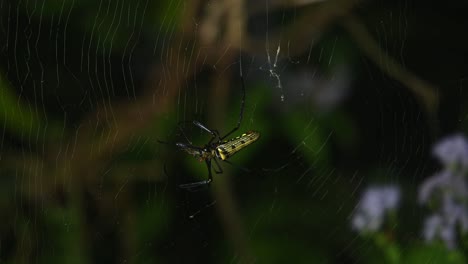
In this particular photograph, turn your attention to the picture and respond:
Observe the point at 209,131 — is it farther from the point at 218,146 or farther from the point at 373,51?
the point at 373,51

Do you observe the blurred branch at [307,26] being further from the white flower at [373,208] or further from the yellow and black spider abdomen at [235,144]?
the white flower at [373,208]

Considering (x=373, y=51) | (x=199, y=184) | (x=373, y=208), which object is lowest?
(x=373, y=208)

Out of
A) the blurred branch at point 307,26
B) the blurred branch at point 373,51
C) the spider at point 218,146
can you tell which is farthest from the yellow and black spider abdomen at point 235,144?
the blurred branch at point 373,51

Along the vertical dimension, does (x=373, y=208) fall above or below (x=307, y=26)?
below

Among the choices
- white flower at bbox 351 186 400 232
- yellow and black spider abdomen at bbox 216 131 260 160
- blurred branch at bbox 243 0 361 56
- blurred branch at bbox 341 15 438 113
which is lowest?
white flower at bbox 351 186 400 232

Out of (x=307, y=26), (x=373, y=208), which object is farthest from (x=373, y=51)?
(x=373, y=208)

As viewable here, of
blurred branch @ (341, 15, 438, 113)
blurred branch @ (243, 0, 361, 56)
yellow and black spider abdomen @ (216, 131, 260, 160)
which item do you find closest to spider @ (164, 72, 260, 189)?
yellow and black spider abdomen @ (216, 131, 260, 160)

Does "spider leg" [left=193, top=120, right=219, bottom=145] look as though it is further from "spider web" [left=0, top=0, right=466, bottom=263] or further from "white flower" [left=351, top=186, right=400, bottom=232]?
"white flower" [left=351, top=186, right=400, bottom=232]

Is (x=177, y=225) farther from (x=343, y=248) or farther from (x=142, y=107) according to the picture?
(x=343, y=248)
